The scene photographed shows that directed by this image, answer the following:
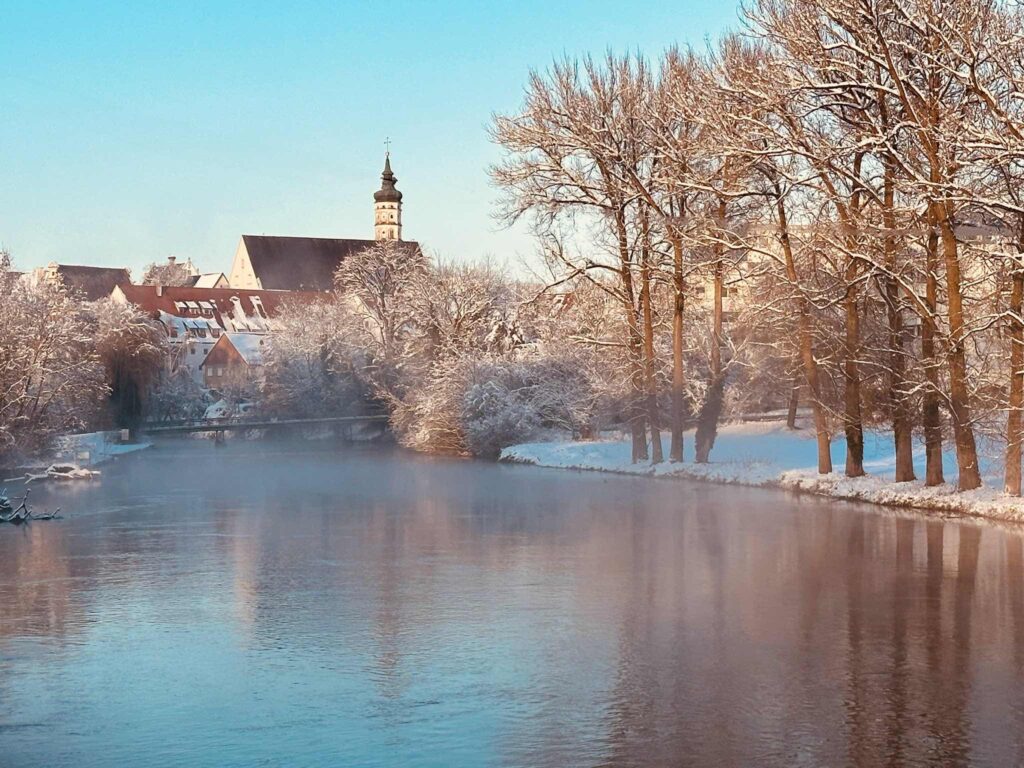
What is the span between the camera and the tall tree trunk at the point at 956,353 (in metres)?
25.0

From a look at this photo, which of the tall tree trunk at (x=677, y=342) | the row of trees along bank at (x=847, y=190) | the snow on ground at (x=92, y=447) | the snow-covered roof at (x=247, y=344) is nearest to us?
the row of trees along bank at (x=847, y=190)

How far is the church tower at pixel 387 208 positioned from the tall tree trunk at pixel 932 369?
13202 cm

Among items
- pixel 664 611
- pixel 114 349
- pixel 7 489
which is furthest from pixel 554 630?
pixel 114 349

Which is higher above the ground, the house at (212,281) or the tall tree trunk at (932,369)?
the house at (212,281)

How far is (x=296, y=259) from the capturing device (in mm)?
153125

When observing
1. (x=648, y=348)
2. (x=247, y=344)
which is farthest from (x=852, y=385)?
(x=247, y=344)

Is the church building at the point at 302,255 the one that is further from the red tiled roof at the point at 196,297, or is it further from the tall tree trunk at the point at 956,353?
the tall tree trunk at the point at 956,353

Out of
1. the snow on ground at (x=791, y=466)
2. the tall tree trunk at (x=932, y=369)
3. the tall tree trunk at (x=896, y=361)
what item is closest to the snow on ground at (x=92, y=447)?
the snow on ground at (x=791, y=466)

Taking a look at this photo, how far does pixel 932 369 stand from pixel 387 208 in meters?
135

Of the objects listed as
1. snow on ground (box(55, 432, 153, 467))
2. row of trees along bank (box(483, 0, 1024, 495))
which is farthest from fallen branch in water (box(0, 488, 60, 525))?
snow on ground (box(55, 432, 153, 467))

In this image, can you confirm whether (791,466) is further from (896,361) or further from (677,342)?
(896,361)

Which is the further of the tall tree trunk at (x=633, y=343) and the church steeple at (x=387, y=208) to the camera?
the church steeple at (x=387, y=208)

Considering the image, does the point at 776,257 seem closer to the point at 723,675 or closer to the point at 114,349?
the point at 723,675

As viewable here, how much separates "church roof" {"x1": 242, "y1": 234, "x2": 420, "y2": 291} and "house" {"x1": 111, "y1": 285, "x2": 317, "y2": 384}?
17.8 m
